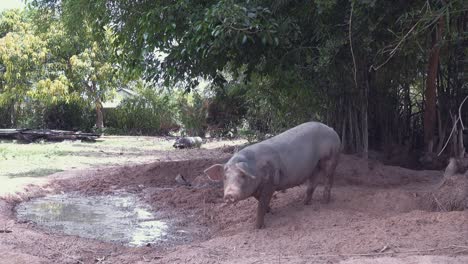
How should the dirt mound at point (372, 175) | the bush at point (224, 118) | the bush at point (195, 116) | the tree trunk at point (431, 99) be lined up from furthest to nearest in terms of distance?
the bush at point (195, 116) → the bush at point (224, 118) → the tree trunk at point (431, 99) → the dirt mound at point (372, 175)

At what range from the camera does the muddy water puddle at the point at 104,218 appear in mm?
7336

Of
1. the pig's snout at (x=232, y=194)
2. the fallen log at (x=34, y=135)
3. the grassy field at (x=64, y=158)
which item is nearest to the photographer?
the pig's snout at (x=232, y=194)

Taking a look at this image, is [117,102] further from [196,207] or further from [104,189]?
[196,207]

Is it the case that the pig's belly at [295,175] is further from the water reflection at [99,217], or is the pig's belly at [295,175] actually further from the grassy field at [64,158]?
the grassy field at [64,158]

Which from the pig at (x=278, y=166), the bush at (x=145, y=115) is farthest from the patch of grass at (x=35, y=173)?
the bush at (x=145, y=115)

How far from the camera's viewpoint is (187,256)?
18.9 ft

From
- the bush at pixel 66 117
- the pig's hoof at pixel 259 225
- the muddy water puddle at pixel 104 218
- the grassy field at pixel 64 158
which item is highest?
the bush at pixel 66 117

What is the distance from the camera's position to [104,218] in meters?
8.45

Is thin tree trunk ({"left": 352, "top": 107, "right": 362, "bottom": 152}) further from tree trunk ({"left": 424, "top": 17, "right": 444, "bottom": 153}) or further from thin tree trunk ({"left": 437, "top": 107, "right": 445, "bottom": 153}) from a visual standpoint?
thin tree trunk ({"left": 437, "top": 107, "right": 445, "bottom": 153})

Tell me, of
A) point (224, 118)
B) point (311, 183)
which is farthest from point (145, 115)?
point (311, 183)

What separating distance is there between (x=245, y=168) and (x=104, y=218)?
2.98m

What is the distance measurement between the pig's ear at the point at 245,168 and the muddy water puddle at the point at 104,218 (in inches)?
52.8

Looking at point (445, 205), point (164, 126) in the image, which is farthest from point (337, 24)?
point (164, 126)

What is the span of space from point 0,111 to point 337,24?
26309 millimetres
